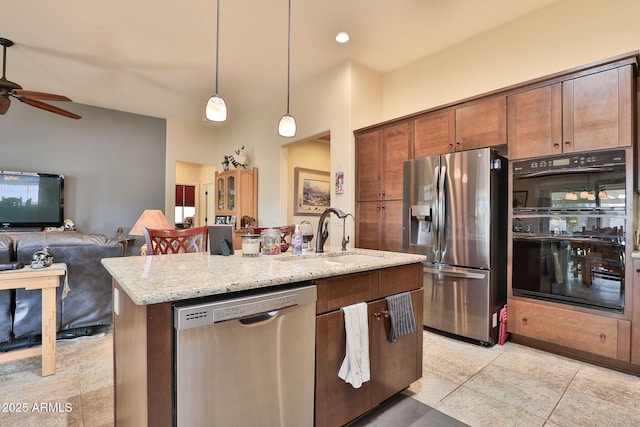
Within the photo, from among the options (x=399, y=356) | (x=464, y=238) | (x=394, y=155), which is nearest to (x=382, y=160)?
(x=394, y=155)

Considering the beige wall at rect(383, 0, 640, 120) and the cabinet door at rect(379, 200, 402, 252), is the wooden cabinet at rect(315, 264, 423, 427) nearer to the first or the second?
the cabinet door at rect(379, 200, 402, 252)

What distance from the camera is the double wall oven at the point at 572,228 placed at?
2.27 meters

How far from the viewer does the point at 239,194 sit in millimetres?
A: 5555

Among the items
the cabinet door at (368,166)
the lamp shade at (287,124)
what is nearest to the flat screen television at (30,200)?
the lamp shade at (287,124)

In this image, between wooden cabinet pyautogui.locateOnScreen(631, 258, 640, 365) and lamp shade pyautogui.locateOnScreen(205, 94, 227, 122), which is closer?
wooden cabinet pyautogui.locateOnScreen(631, 258, 640, 365)

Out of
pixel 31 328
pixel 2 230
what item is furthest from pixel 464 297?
pixel 2 230

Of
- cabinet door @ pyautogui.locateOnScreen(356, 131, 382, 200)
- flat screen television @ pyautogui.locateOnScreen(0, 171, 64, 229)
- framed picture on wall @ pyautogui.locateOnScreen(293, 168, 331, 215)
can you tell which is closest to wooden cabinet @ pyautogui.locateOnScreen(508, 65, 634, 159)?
cabinet door @ pyautogui.locateOnScreen(356, 131, 382, 200)

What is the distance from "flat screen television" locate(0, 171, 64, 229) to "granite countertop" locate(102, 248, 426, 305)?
4.77 m

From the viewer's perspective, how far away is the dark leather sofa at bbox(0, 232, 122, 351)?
247 cm

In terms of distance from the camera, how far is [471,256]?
2.84m

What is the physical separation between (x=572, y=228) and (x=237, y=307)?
2.66 metres

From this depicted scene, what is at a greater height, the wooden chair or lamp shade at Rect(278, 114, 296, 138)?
lamp shade at Rect(278, 114, 296, 138)

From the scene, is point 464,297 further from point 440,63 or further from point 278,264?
point 440,63

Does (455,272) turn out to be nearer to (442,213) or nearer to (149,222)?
(442,213)
